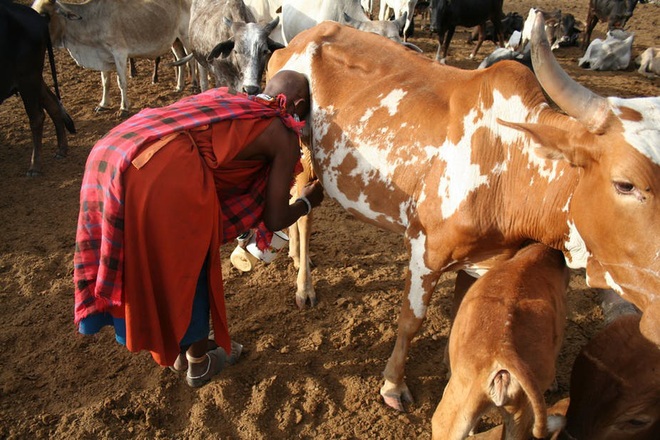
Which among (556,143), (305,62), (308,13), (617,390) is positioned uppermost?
(556,143)

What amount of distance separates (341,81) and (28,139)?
5552 mm

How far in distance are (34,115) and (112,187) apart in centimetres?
478

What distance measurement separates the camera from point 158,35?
336 inches

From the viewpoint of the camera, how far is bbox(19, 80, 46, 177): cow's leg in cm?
635

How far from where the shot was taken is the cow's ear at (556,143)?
2.38m

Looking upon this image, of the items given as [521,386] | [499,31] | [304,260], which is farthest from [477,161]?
[499,31]

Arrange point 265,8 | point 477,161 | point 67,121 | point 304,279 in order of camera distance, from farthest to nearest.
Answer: point 265,8
point 67,121
point 304,279
point 477,161

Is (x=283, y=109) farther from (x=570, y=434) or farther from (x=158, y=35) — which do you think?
(x=158, y=35)

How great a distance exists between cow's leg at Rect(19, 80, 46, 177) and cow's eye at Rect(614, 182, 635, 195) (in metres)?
6.30

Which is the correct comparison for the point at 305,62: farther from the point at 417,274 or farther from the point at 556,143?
the point at 556,143

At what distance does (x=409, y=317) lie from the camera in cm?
328

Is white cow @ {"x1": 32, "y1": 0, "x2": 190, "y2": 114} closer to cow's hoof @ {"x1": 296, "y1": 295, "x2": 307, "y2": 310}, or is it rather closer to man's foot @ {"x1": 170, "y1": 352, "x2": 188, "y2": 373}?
cow's hoof @ {"x1": 296, "y1": 295, "x2": 307, "y2": 310}

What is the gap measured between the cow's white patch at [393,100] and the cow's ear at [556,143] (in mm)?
999

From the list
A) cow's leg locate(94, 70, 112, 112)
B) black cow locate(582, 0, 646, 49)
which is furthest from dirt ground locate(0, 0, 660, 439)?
black cow locate(582, 0, 646, 49)
